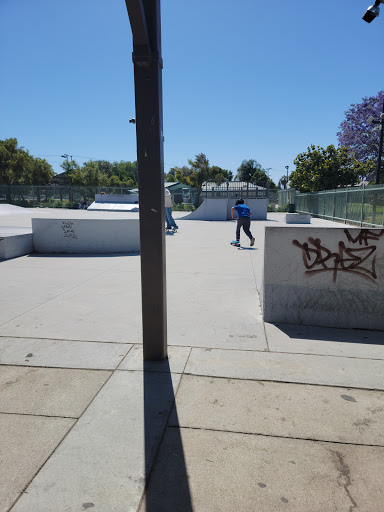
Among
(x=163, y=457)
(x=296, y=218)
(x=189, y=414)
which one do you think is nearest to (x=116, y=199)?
(x=296, y=218)

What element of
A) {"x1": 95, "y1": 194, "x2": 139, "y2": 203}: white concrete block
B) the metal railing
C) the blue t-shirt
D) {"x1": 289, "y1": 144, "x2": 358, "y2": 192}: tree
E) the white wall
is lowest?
the white wall

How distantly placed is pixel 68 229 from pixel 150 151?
7285 millimetres

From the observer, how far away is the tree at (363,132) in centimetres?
3400

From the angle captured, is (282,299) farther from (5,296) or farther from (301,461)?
(5,296)

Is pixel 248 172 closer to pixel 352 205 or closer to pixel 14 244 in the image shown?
pixel 352 205

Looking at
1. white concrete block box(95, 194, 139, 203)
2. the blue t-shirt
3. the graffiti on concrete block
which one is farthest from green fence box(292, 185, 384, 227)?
white concrete block box(95, 194, 139, 203)

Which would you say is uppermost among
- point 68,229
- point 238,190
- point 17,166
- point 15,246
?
point 17,166

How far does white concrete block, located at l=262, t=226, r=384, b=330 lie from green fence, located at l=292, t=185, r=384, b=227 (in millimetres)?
12513

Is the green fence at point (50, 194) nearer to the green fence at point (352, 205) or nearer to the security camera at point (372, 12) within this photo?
the green fence at point (352, 205)

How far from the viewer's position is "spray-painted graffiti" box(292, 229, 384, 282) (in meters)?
4.27

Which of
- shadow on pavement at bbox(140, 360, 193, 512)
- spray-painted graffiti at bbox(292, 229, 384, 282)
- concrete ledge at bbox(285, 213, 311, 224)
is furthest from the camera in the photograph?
concrete ledge at bbox(285, 213, 311, 224)

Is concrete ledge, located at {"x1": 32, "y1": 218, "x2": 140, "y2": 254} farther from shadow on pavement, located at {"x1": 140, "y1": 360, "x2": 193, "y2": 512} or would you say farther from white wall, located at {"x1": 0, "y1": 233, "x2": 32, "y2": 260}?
shadow on pavement, located at {"x1": 140, "y1": 360, "x2": 193, "y2": 512}

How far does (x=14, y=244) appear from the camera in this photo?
9023 millimetres

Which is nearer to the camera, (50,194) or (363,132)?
(363,132)
